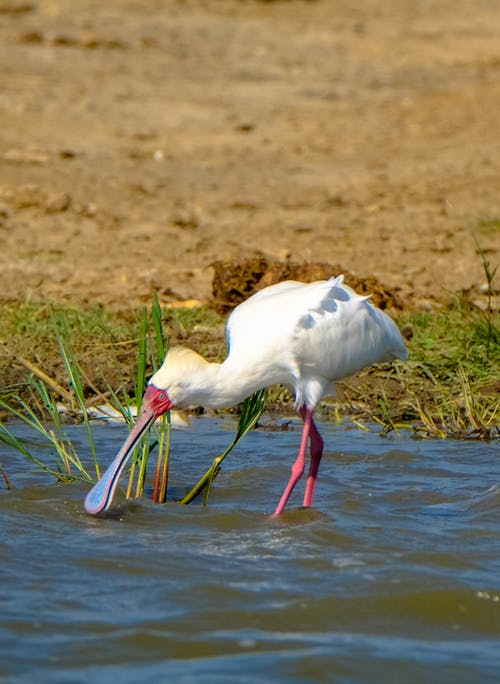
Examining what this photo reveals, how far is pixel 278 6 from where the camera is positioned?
65.2 ft

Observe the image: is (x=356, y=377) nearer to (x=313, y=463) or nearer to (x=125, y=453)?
(x=313, y=463)

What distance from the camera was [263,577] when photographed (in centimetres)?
450

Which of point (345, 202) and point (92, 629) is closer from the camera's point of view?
point (92, 629)

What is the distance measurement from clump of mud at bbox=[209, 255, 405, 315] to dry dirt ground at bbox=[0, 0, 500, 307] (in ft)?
1.74

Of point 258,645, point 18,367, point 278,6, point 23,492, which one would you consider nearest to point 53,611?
point 258,645

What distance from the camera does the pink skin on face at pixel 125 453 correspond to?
5023mm

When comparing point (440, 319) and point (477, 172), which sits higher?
point (477, 172)

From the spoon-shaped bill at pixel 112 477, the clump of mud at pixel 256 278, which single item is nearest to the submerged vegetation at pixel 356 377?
the clump of mud at pixel 256 278

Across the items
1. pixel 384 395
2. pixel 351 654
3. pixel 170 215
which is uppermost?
pixel 170 215

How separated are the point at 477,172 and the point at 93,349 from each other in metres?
6.38

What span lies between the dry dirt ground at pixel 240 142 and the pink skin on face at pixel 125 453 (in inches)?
140

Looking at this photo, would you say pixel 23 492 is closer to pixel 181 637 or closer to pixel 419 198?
pixel 181 637

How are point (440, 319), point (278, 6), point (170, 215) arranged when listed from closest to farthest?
point (440, 319)
point (170, 215)
point (278, 6)

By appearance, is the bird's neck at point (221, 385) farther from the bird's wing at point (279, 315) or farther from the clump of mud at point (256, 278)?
the clump of mud at point (256, 278)
